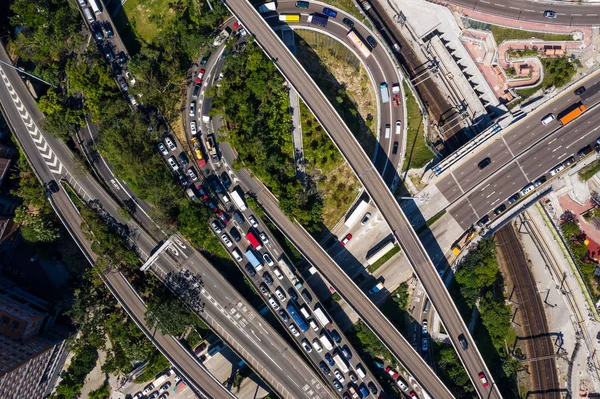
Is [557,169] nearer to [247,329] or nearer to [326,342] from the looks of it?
[326,342]

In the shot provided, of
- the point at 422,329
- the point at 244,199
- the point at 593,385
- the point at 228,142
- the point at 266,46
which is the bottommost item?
the point at 593,385

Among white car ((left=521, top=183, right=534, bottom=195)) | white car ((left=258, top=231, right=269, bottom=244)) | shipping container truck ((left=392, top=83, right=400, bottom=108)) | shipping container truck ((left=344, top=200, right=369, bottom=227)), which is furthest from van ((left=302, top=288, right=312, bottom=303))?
white car ((left=521, top=183, right=534, bottom=195))

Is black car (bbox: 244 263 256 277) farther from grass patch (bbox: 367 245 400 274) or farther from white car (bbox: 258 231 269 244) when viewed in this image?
grass patch (bbox: 367 245 400 274)

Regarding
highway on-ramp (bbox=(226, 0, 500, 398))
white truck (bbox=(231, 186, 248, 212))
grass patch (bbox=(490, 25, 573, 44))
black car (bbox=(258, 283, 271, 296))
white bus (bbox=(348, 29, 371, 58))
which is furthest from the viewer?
grass patch (bbox=(490, 25, 573, 44))

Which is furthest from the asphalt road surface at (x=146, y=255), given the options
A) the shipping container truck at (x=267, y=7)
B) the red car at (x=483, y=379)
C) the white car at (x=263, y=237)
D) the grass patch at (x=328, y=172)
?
the shipping container truck at (x=267, y=7)

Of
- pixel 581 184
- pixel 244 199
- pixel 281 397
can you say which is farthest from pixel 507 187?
pixel 281 397

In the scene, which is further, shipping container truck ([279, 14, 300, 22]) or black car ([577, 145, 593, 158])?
black car ([577, 145, 593, 158])

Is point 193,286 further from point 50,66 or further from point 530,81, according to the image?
point 530,81

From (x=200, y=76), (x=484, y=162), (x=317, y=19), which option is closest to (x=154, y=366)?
(x=200, y=76)
